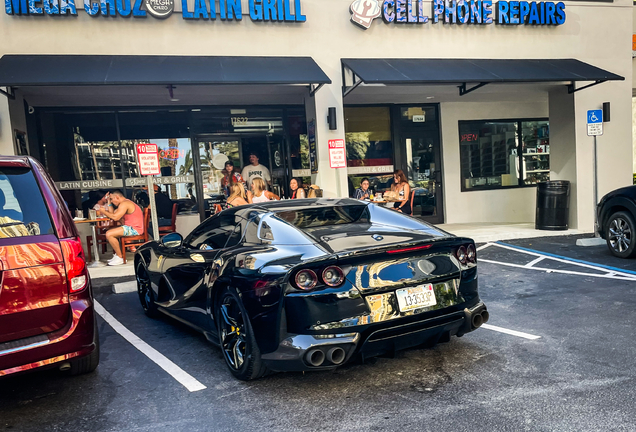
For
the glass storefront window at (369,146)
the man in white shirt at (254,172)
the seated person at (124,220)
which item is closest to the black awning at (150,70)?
the seated person at (124,220)

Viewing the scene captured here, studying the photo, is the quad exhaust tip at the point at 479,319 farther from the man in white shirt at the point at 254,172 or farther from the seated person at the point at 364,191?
the man in white shirt at the point at 254,172

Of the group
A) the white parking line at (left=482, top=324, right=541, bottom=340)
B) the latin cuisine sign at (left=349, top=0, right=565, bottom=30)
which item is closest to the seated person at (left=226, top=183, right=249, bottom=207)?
the latin cuisine sign at (left=349, top=0, right=565, bottom=30)

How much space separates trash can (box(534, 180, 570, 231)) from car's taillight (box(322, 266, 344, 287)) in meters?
9.52

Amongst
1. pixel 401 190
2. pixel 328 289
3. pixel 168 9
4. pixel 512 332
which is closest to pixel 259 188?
pixel 401 190

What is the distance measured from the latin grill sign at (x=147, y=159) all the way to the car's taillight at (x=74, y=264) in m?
4.62

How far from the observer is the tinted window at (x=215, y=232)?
14.6 ft

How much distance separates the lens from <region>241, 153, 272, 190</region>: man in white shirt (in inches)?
491

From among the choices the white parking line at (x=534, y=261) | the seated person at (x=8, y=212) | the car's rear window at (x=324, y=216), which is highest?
the seated person at (x=8, y=212)

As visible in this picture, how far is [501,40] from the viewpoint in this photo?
11320 millimetres

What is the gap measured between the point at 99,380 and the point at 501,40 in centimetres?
1072

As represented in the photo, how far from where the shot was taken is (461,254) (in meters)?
3.78

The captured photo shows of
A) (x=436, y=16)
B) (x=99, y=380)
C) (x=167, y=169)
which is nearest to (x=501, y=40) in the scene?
(x=436, y=16)

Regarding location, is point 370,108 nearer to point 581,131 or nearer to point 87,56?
point 581,131

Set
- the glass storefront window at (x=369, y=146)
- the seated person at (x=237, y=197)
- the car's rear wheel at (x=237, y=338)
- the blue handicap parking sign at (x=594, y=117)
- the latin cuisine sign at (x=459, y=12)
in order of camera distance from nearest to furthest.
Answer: the car's rear wheel at (x=237, y=338) < the blue handicap parking sign at (x=594, y=117) < the seated person at (x=237, y=197) < the latin cuisine sign at (x=459, y=12) < the glass storefront window at (x=369, y=146)
